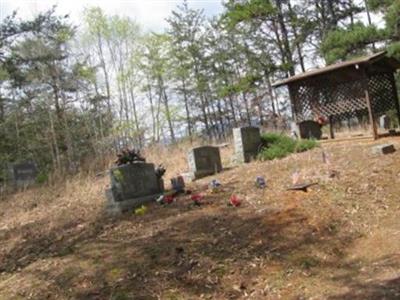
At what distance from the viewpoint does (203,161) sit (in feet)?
33.3

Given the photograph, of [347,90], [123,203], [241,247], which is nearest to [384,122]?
[347,90]

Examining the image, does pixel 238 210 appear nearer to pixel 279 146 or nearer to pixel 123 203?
pixel 123 203

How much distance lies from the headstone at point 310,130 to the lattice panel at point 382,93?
5.22ft

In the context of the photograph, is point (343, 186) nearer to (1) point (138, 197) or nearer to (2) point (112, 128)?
(1) point (138, 197)

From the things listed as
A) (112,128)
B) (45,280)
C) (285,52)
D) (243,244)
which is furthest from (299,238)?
(112,128)

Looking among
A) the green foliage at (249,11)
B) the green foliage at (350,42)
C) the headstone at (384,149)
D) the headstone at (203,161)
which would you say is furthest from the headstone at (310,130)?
the green foliage at (249,11)

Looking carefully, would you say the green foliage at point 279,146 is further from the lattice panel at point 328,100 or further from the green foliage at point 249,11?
the green foliage at point 249,11

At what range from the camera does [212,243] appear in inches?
233

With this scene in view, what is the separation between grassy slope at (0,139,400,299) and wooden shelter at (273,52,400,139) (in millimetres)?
4408

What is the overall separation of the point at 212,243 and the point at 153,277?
0.89 metres

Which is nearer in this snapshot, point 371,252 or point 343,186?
point 371,252

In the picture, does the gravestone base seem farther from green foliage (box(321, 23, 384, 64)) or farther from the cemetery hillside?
green foliage (box(321, 23, 384, 64))

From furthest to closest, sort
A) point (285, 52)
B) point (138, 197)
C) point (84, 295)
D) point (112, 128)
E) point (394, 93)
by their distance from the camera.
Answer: point (112, 128) < point (285, 52) < point (394, 93) < point (138, 197) < point (84, 295)

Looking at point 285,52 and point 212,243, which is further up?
point 285,52
